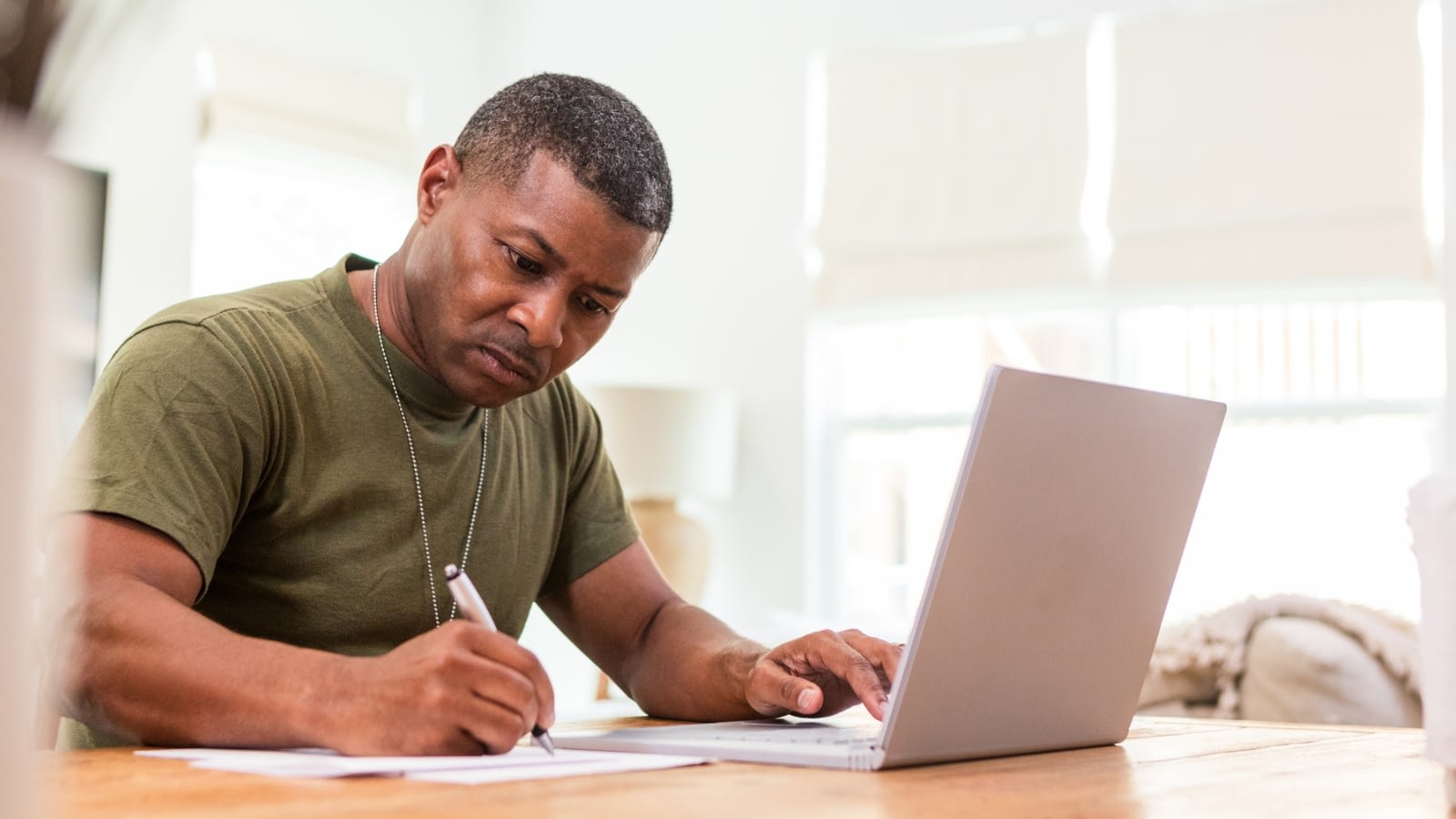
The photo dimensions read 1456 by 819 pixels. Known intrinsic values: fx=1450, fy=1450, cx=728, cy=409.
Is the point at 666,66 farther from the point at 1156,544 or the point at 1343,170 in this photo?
the point at 1156,544

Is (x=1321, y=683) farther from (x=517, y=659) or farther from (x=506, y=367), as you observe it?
(x=517, y=659)

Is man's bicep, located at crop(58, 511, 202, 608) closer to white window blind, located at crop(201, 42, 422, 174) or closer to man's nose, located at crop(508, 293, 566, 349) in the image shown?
man's nose, located at crop(508, 293, 566, 349)

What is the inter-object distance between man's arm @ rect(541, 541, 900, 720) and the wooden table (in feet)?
0.85

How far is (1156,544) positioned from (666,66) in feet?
13.6

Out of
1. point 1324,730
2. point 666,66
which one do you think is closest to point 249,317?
point 1324,730

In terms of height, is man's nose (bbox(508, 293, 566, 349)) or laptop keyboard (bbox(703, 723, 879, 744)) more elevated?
man's nose (bbox(508, 293, 566, 349))

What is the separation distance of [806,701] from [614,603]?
49 cm

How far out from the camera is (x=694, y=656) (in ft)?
4.92

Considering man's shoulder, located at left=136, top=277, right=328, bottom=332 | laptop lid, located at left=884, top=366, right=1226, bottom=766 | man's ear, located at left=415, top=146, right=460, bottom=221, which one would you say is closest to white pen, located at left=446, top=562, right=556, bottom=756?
laptop lid, located at left=884, top=366, right=1226, bottom=766

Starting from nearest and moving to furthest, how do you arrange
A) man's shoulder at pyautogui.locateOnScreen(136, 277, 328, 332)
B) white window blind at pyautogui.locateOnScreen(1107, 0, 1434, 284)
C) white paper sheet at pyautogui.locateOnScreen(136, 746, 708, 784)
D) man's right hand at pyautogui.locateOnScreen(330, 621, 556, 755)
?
white paper sheet at pyautogui.locateOnScreen(136, 746, 708, 784)
man's right hand at pyautogui.locateOnScreen(330, 621, 556, 755)
man's shoulder at pyautogui.locateOnScreen(136, 277, 328, 332)
white window blind at pyautogui.locateOnScreen(1107, 0, 1434, 284)

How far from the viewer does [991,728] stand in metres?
1.02

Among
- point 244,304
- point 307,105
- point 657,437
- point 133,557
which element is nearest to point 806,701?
point 133,557

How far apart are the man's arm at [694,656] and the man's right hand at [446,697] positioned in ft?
1.17

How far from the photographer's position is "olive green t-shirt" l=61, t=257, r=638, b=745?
1.21 metres
